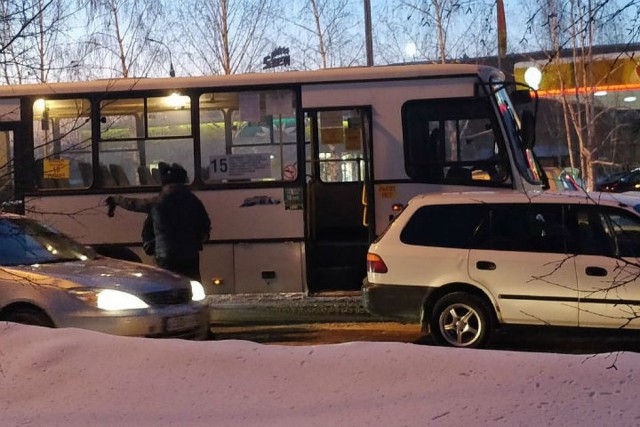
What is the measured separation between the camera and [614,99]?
898 inches

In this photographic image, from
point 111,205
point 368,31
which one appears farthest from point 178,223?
point 368,31

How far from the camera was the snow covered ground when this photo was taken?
389 cm

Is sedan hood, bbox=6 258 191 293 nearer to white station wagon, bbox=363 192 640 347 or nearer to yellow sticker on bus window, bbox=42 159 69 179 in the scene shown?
white station wagon, bbox=363 192 640 347

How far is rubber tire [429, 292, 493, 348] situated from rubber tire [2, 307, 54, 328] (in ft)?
13.1

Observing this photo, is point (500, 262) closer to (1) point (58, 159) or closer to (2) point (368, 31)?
(1) point (58, 159)

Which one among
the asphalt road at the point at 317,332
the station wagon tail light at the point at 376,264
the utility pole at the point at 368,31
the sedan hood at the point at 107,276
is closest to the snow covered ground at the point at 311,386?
the sedan hood at the point at 107,276

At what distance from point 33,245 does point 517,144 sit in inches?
245

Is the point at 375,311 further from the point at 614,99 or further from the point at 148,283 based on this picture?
the point at 614,99

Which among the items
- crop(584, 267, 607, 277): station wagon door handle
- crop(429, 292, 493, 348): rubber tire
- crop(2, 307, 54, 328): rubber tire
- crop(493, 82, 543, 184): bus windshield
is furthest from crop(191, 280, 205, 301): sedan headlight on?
crop(493, 82, 543, 184): bus windshield

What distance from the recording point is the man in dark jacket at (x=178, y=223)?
10.2m

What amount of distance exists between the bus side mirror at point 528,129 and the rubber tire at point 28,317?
20.6 feet

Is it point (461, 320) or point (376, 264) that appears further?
point (376, 264)

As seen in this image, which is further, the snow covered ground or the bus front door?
the bus front door

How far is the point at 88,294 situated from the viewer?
8.09 metres
